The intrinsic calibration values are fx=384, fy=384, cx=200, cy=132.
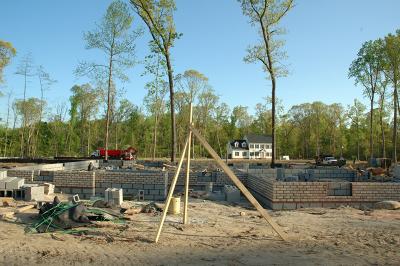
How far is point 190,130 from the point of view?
6.86 metres

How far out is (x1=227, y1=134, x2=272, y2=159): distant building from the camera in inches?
2457

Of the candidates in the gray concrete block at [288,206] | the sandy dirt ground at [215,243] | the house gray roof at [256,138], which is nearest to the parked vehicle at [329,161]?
the gray concrete block at [288,206]

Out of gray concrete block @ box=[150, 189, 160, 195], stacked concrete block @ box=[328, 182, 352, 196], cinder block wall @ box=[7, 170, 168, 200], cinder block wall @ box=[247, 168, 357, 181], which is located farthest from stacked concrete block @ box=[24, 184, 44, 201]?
stacked concrete block @ box=[328, 182, 352, 196]

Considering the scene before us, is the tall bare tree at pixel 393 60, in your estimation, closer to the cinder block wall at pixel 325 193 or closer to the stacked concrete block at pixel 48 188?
the cinder block wall at pixel 325 193

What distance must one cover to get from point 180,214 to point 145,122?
4832cm

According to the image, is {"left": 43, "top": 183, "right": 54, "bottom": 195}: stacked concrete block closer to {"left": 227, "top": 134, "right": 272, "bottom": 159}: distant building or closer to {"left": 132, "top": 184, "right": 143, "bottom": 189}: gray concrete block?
{"left": 132, "top": 184, "right": 143, "bottom": 189}: gray concrete block

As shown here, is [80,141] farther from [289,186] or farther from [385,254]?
[385,254]

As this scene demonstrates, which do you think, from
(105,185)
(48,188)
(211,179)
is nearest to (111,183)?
(105,185)

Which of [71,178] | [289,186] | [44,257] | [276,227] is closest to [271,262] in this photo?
[276,227]

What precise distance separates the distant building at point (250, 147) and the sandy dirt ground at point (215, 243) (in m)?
54.2

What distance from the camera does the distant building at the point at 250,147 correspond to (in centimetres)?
6241

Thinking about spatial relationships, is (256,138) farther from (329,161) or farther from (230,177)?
(230,177)

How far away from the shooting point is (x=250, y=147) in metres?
62.6

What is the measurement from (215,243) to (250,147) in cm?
5703
